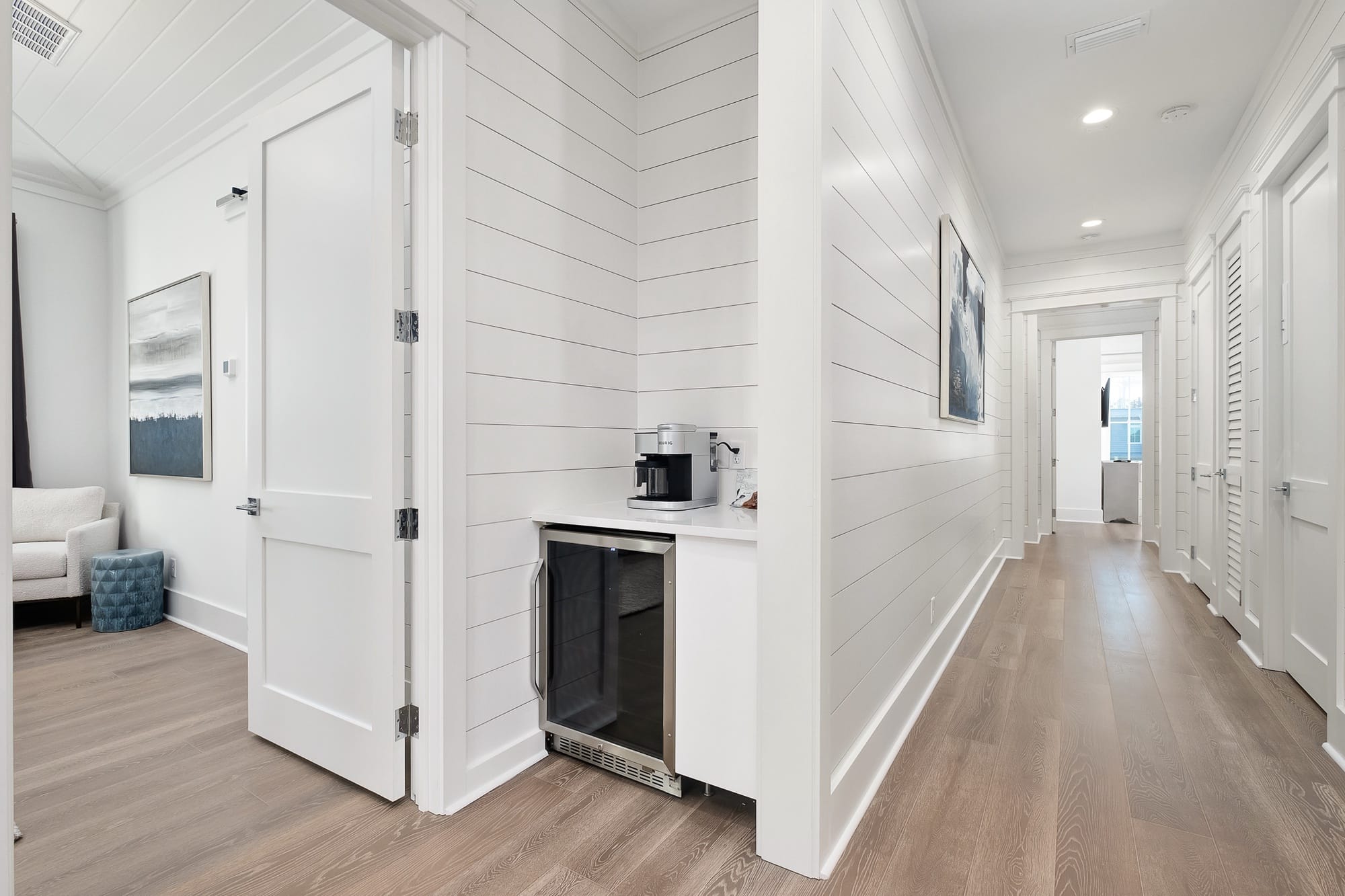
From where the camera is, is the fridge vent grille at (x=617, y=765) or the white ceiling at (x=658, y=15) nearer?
the fridge vent grille at (x=617, y=765)

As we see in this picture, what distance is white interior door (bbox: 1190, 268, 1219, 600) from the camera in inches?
163

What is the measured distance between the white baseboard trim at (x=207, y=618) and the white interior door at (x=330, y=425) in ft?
4.01

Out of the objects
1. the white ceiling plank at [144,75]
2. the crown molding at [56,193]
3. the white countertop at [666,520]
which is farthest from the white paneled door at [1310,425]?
the crown molding at [56,193]

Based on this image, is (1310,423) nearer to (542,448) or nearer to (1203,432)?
(1203,432)

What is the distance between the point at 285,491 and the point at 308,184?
103 cm

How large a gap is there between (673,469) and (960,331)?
201 centimetres

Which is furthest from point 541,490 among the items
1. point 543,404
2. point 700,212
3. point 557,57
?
point 557,57

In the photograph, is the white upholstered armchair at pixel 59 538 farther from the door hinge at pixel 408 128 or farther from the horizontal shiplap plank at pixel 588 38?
the horizontal shiplap plank at pixel 588 38

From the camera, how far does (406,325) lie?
6.05 feet

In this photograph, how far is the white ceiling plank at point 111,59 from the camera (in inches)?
102

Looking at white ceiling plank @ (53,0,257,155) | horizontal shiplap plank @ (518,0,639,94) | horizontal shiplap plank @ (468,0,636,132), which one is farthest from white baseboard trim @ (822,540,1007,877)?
white ceiling plank @ (53,0,257,155)

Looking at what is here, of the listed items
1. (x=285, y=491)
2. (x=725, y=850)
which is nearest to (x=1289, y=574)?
(x=725, y=850)

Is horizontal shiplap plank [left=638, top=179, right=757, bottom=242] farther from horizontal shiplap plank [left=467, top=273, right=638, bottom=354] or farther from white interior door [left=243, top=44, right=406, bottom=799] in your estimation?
white interior door [left=243, top=44, right=406, bottom=799]

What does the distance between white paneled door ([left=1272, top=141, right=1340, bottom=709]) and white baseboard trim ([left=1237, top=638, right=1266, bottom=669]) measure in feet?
0.44
